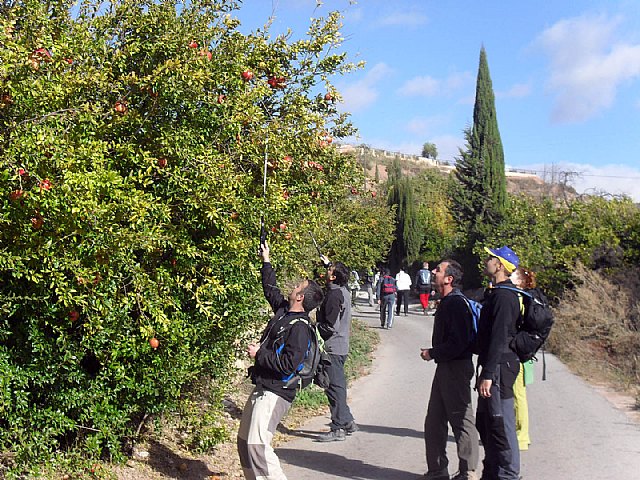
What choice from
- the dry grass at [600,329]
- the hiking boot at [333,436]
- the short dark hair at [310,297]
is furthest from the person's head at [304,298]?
the dry grass at [600,329]

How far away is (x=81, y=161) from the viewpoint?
4.59 m

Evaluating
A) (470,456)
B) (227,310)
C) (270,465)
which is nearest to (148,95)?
(227,310)

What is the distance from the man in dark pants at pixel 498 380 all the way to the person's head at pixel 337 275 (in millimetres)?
2085

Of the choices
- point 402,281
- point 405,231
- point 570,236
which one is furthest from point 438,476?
point 405,231

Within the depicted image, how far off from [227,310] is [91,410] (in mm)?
1411

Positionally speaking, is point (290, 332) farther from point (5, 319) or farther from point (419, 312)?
point (419, 312)

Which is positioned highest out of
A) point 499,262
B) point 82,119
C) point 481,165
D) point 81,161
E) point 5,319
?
point 481,165

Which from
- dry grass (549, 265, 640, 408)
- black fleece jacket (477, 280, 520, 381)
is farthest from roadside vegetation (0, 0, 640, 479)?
dry grass (549, 265, 640, 408)

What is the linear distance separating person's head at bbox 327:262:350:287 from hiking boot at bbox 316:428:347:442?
164 centimetres

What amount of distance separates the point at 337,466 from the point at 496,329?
7.48ft

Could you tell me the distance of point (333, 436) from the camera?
8.04m

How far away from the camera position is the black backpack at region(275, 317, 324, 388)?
535 cm

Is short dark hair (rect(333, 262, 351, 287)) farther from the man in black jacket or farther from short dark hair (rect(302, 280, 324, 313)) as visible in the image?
the man in black jacket

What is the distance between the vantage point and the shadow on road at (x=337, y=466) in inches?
266
